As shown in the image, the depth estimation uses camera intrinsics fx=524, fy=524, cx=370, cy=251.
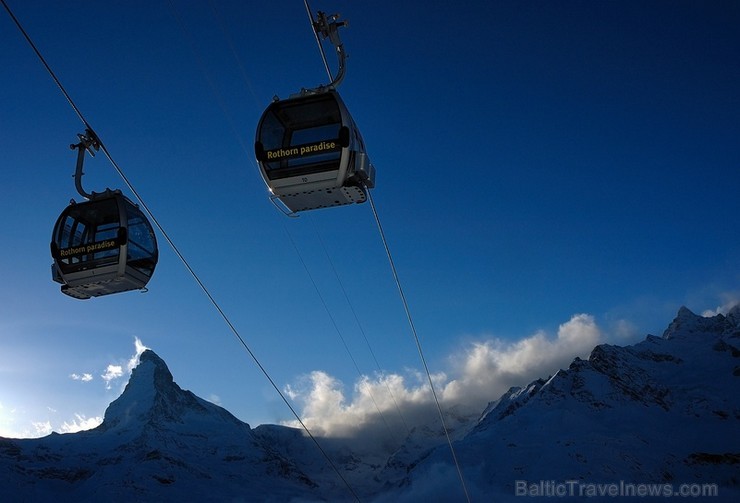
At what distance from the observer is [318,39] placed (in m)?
9.58

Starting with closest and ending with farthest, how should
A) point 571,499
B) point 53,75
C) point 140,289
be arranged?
point 53,75
point 140,289
point 571,499

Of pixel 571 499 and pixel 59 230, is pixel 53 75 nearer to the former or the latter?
pixel 59 230

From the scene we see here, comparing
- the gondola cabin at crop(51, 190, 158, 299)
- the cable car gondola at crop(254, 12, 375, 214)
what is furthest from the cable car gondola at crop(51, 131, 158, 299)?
the cable car gondola at crop(254, 12, 375, 214)

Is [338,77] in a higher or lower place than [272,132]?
higher

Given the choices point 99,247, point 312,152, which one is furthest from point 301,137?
point 99,247

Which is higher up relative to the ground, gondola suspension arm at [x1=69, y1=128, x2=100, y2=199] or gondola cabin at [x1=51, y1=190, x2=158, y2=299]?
gondola suspension arm at [x1=69, y1=128, x2=100, y2=199]

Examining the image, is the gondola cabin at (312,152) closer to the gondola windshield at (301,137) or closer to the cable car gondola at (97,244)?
the gondola windshield at (301,137)

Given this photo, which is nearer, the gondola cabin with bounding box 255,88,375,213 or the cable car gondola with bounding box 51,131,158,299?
the gondola cabin with bounding box 255,88,375,213

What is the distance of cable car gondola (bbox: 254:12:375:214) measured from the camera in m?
10.1

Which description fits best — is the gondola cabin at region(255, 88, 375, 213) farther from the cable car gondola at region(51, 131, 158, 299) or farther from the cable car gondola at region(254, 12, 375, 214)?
the cable car gondola at region(51, 131, 158, 299)

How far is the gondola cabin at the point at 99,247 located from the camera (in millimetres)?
12789

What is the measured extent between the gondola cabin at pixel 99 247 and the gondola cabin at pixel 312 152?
15.9 feet

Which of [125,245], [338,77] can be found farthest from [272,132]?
[125,245]

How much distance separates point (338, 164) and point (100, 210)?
6969 mm
